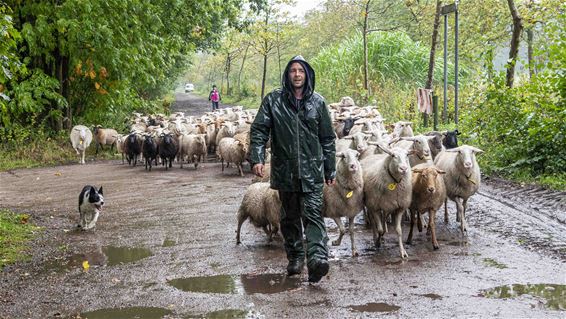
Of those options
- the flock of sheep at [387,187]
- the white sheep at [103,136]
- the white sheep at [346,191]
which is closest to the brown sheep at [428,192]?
the flock of sheep at [387,187]

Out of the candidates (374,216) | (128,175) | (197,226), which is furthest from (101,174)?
(374,216)

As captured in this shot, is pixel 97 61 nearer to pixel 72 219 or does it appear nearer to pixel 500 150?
pixel 72 219

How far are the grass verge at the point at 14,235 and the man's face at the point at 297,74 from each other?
13.8 feet

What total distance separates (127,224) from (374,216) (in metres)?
4.28

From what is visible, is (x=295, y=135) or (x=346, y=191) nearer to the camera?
(x=295, y=135)

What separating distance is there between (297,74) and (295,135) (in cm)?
62

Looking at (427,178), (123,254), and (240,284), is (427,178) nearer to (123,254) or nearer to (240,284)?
(240,284)

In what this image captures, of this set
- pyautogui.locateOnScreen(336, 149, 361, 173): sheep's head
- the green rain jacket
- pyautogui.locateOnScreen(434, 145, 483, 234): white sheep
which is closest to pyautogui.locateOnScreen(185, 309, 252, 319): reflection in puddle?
the green rain jacket

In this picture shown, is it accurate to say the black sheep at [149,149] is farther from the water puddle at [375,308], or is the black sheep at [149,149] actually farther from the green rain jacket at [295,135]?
the water puddle at [375,308]

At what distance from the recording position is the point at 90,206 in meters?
9.89

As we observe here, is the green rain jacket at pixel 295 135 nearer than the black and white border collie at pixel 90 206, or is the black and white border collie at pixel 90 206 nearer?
the green rain jacket at pixel 295 135

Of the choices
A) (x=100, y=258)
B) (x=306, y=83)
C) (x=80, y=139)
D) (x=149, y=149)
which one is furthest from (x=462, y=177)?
(x=80, y=139)

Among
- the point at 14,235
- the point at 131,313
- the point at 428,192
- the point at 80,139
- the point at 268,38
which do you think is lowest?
the point at 131,313

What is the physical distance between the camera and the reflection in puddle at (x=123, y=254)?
7.83 m
